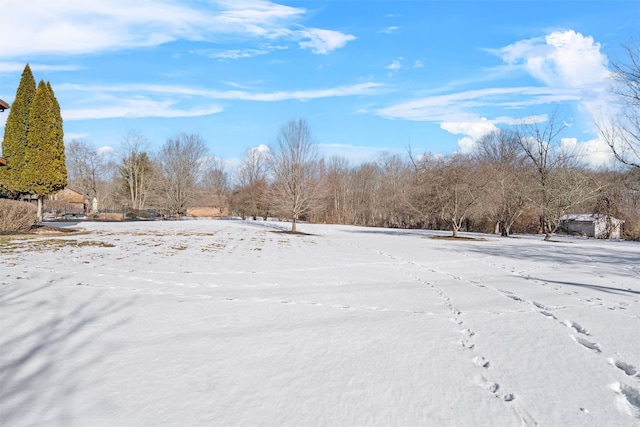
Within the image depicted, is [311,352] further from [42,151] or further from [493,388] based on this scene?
[42,151]

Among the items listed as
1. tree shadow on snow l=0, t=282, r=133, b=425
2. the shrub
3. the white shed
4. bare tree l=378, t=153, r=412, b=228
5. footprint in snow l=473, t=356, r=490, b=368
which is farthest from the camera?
bare tree l=378, t=153, r=412, b=228

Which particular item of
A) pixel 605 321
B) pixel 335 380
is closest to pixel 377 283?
pixel 605 321

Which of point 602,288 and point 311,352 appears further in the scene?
point 602,288

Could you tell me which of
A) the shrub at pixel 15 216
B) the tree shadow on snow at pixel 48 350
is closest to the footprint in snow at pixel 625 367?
the tree shadow on snow at pixel 48 350

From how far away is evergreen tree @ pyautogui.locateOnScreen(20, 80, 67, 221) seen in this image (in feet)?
71.7

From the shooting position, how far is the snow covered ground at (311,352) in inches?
114

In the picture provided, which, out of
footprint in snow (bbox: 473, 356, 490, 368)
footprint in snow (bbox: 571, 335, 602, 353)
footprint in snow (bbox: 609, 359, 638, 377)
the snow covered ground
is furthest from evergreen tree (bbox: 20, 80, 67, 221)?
footprint in snow (bbox: 609, 359, 638, 377)

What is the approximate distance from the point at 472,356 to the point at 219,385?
2.36m

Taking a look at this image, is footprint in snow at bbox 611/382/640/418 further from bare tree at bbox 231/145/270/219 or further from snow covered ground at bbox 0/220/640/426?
bare tree at bbox 231/145/270/219

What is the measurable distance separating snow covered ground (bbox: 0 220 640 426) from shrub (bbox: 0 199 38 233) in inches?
481

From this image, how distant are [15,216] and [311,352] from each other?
62.3 ft

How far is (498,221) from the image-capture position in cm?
3219

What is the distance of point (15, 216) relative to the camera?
705 inches

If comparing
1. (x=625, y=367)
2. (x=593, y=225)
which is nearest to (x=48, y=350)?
(x=625, y=367)
